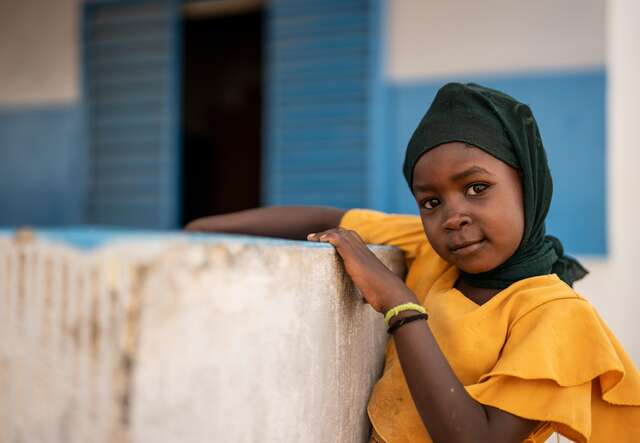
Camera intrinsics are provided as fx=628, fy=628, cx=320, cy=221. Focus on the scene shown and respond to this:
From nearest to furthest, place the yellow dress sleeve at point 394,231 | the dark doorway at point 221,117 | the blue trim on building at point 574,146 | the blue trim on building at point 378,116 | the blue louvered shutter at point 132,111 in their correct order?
the yellow dress sleeve at point 394,231
the blue trim on building at point 574,146
the blue trim on building at point 378,116
the blue louvered shutter at point 132,111
the dark doorway at point 221,117

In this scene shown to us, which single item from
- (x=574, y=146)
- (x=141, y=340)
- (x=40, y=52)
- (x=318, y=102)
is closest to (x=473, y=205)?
(x=141, y=340)

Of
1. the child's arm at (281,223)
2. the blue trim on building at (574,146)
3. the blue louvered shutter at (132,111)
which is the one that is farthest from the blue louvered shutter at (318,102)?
the child's arm at (281,223)

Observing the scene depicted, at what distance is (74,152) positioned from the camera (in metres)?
4.50

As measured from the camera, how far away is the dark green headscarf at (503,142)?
1.30 m

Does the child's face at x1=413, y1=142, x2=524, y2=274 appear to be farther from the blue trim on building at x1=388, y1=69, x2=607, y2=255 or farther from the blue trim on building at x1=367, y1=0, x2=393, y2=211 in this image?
the blue trim on building at x1=367, y1=0, x2=393, y2=211

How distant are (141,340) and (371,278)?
609mm

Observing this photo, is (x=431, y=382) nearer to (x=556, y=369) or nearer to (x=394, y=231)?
(x=556, y=369)

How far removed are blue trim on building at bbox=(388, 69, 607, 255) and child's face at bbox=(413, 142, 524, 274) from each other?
6.70ft

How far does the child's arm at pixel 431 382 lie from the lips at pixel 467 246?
0.20m

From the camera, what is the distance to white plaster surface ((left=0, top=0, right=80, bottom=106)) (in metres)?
4.52

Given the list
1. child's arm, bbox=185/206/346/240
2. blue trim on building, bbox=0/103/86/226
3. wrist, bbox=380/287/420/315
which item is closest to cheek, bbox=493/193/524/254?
wrist, bbox=380/287/420/315

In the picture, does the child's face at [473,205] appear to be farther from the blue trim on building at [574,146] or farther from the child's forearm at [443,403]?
the blue trim on building at [574,146]

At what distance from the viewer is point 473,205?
1285 millimetres

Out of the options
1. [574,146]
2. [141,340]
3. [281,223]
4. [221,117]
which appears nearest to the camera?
[141,340]
